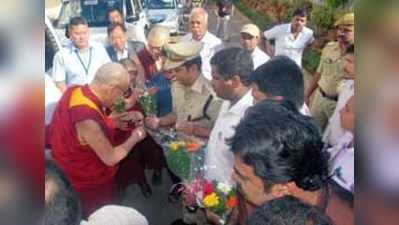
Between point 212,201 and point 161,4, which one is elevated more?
point 161,4

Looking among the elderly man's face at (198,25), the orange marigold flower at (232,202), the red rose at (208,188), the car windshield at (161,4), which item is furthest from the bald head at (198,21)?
the orange marigold flower at (232,202)

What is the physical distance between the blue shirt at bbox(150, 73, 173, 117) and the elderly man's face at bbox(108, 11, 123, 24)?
1.45 feet

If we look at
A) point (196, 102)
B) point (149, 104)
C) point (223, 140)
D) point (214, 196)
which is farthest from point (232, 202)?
point (149, 104)

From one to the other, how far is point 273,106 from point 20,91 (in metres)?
1.70

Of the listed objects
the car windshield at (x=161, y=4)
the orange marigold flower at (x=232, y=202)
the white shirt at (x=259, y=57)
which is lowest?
the orange marigold flower at (x=232, y=202)

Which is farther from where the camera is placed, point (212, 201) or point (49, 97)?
point (212, 201)

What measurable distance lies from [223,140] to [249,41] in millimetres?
693

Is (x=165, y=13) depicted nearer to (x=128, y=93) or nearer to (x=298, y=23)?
(x=128, y=93)

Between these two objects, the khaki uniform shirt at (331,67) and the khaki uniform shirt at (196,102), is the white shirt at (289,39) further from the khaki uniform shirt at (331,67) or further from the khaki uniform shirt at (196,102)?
the khaki uniform shirt at (196,102)

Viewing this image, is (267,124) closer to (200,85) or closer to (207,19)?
(200,85)

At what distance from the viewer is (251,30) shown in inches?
186

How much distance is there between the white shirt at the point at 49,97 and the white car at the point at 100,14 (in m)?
0.29

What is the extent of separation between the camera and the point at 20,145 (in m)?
4.71

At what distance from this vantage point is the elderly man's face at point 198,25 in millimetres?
4727
